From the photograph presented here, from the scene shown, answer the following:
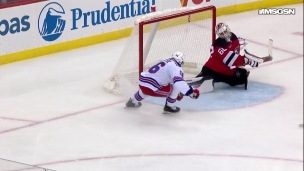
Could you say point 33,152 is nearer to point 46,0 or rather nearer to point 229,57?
point 229,57

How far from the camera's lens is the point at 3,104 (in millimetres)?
6961

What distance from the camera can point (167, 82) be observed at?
258 inches

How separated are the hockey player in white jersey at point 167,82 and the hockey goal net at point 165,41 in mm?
441

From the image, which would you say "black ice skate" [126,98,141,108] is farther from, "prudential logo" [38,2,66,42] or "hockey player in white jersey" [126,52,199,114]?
"prudential logo" [38,2,66,42]

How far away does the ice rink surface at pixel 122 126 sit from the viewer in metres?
5.64

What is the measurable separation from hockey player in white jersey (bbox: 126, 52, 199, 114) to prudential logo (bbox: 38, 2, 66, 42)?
1742 millimetres

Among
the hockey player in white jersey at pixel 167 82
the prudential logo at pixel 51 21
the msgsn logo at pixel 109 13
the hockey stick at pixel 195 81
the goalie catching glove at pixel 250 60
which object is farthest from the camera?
the msgsn logo at pixel 109 13

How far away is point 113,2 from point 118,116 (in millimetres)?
2140

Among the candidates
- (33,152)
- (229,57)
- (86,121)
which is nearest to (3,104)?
(86,121)

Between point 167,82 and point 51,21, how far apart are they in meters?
1.99

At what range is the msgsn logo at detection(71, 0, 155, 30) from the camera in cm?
835

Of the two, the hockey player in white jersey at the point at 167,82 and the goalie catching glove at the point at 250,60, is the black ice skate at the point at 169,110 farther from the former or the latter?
the goalie catching glove at the point at 250,60

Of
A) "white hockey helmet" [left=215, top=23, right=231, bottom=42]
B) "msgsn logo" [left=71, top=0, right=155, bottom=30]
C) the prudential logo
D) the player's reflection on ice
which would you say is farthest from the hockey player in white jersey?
"msgsn logo" [left=71, top=0, right=155, bottom=30]

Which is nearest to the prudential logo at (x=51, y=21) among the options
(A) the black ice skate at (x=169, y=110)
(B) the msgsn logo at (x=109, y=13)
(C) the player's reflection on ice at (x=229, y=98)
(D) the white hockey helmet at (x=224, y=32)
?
(B) the msgsn logo at (x=109, y=13)
